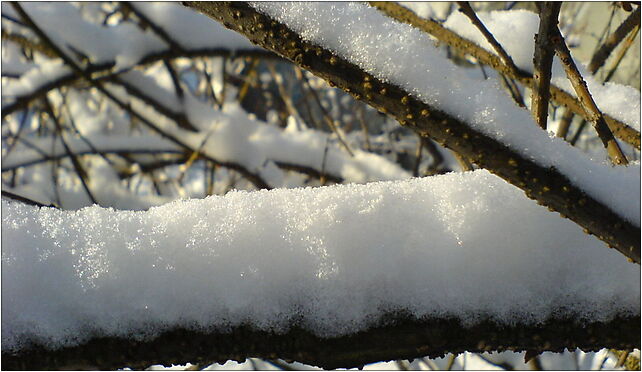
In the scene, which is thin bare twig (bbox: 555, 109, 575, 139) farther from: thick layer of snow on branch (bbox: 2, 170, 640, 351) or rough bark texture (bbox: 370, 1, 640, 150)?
thick layer of snow on branch (bbox: 2, 170, 640, 351)

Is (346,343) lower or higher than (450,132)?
lower

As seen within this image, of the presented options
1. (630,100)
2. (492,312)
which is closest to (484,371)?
(630,100)

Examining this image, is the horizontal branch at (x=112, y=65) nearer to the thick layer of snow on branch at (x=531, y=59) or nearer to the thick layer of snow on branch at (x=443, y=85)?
the thick layer of snow on branch at (x=531, y=59)

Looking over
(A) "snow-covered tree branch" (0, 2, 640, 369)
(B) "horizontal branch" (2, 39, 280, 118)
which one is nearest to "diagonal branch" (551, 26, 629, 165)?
(A) "snow-covered tree branch" (0, 2, 640, 369)

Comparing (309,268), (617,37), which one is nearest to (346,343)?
(309,268)

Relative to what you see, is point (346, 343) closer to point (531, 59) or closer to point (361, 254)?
point (361, 254)

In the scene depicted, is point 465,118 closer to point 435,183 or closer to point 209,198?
point 435,183
